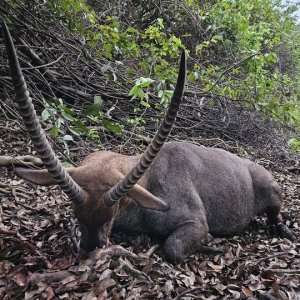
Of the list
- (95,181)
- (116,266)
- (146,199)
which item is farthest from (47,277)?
(146,199)

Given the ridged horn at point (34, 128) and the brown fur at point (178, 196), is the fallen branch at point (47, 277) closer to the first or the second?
the brown fur at point (178, 196)

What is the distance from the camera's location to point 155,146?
3.40m

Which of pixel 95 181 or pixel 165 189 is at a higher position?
pixel 95 181

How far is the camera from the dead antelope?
3468 millimetres

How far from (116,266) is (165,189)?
149cm

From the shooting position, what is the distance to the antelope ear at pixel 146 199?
4.45 metres

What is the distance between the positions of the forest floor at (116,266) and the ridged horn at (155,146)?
0.58 metres

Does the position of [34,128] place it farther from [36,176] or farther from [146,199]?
[146,199]

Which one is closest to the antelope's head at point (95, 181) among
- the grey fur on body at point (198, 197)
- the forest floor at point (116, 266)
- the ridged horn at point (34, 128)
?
the ridged horn at point (34, 128)

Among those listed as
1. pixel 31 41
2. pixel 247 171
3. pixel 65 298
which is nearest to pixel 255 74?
pixel 247 171

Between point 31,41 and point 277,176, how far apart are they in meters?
5.45

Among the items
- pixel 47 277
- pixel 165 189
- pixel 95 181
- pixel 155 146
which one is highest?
pixel 155 146

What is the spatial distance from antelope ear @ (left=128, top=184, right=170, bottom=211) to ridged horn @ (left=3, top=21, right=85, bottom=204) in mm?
627

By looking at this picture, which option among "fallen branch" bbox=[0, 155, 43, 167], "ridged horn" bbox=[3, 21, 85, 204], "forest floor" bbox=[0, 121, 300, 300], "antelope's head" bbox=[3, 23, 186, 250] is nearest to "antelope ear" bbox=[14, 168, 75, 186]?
"antelope's head" bbox=[3, 23, 186, 250]
